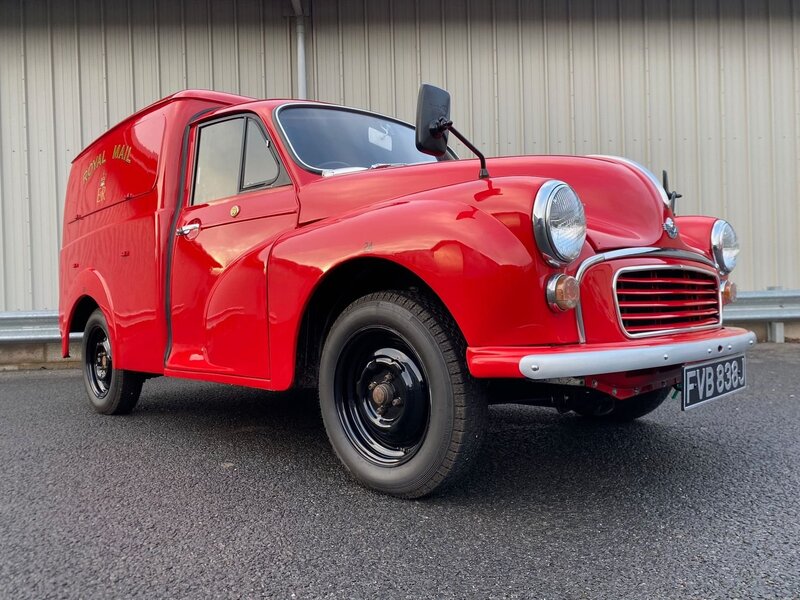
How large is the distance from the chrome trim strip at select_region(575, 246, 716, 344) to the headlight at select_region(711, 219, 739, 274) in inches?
12.2

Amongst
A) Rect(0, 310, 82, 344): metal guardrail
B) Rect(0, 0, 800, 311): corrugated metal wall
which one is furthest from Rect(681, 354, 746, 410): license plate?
Rect(0, 310, 82, 344): metal guardrail

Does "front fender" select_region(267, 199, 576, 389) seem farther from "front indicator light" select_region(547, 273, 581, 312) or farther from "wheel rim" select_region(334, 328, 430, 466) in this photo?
"wheel rim" select_region(334, 328, 430, 466)

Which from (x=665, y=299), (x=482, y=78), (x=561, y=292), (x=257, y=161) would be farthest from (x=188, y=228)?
(x=482, y=78)

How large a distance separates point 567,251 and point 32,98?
22.2ft

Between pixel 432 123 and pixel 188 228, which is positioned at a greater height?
pixel 432 123

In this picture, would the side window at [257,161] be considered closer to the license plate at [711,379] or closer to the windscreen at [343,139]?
the windscreen at [343,139]

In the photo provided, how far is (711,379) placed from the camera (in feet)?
7.47

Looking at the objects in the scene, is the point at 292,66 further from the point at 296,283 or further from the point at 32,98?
the point at 296,283

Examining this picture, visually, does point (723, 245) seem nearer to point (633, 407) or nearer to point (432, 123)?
point (633, 407)

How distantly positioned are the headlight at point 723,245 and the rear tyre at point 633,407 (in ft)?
2.17

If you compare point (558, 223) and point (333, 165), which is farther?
point (333, 165)

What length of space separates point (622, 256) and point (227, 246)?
5.83ft

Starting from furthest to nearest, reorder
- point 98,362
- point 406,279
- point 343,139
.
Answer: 1. point 98,362
2. point 343,139
3. point 406,279

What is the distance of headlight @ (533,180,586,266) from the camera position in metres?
1.94
